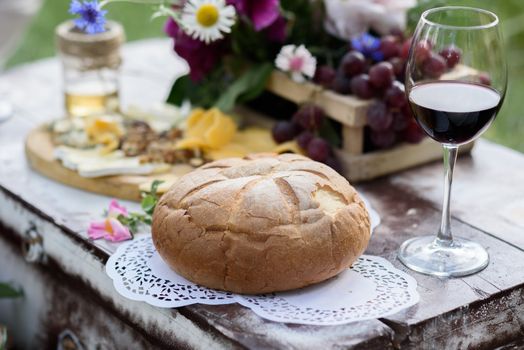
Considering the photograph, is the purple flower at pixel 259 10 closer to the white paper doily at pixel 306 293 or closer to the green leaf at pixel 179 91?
the green leaf at pixel 179 91

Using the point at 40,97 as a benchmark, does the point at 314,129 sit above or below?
above

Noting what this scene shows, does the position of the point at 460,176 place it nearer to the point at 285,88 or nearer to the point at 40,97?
the point at 285,88

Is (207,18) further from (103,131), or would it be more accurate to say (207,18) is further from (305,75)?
(103,131)

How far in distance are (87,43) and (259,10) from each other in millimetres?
465

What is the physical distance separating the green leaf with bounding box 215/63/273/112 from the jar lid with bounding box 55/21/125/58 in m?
0.32

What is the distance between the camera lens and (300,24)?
2371mm

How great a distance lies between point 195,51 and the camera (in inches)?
91.3

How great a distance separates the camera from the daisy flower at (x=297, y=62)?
7.07 feet

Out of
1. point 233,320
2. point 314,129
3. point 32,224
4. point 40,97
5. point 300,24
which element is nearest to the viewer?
point 233,320

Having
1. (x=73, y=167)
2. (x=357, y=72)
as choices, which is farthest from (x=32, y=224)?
(x=357, y=72)

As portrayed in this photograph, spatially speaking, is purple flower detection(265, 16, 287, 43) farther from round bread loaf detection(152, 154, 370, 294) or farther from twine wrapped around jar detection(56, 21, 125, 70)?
round bread loaf detection(152, 154, 370, 294)

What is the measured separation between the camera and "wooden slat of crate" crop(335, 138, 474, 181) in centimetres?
214

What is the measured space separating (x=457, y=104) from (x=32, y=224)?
98 centimetres

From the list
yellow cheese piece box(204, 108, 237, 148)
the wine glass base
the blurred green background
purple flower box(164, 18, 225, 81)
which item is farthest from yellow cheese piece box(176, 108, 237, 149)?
the blurred green background
